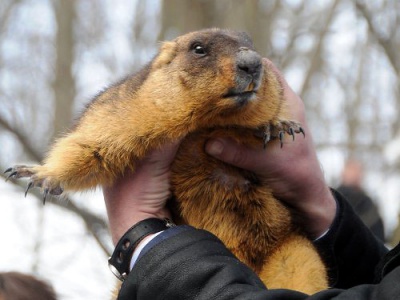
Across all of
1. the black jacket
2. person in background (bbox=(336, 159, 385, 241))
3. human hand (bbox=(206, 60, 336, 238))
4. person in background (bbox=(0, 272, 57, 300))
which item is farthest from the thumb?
person in background (bbox=(336, 159, 385, 241))

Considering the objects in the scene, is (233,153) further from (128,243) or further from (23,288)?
(23,288)

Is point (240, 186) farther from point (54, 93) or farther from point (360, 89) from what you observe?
point (360, 89)

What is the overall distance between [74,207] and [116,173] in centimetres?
230

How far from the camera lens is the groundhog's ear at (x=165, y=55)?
2893 millimetres

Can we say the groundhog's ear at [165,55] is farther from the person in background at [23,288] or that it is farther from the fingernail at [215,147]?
the person in background at [23,288]

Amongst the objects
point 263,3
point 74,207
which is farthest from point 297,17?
point 74,207

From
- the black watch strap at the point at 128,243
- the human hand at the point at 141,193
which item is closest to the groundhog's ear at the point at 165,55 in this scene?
the human hand at the point at 141,193

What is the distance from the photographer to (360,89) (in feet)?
41.6

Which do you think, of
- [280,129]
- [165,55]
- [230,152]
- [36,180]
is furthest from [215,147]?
[36,180]

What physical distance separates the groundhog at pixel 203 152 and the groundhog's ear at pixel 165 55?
0.06 meters

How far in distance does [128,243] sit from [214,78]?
72 cm

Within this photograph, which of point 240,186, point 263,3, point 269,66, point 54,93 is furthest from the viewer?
point 54,93

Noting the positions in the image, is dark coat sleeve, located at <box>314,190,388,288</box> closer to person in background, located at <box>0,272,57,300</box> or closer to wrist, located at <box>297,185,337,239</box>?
wrist, located at <box>297,185,337,239</box>

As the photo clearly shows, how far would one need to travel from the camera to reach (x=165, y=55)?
293 centimetres
